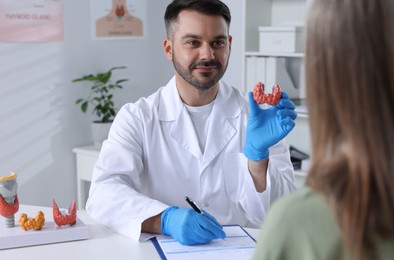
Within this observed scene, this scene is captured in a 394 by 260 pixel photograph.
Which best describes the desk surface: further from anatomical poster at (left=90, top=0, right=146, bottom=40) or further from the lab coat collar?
anatomical poster at (left=90, top=0, right=146, bottom=40)

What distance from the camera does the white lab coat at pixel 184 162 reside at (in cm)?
186

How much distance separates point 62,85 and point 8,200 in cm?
171

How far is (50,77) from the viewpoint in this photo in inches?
127

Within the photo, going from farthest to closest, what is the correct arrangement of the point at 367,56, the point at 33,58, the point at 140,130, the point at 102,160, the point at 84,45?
the point at 84,45
the point at 33,58
the point at 140,130
the point at 102,160
the point at 367,56

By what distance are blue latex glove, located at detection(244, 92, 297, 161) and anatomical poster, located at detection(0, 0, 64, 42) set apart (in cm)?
165

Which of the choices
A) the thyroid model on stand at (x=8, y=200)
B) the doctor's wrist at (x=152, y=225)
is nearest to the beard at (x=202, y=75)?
the doctor's wrist at (x=152, y=225)

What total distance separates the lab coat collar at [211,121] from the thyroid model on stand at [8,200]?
58cm

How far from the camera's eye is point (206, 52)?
1.97 meters

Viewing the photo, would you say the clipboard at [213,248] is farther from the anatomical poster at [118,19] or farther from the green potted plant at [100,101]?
the anatomical poster at [118,19]

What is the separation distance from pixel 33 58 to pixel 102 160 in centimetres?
143

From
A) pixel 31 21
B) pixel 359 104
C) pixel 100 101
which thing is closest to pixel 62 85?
pixel 100 101

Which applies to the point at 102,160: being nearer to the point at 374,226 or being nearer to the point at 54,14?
the point at 374,226

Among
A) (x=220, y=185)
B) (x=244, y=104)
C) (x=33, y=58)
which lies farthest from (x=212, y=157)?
(x=33, y=58)

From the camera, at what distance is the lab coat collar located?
2.00 m
